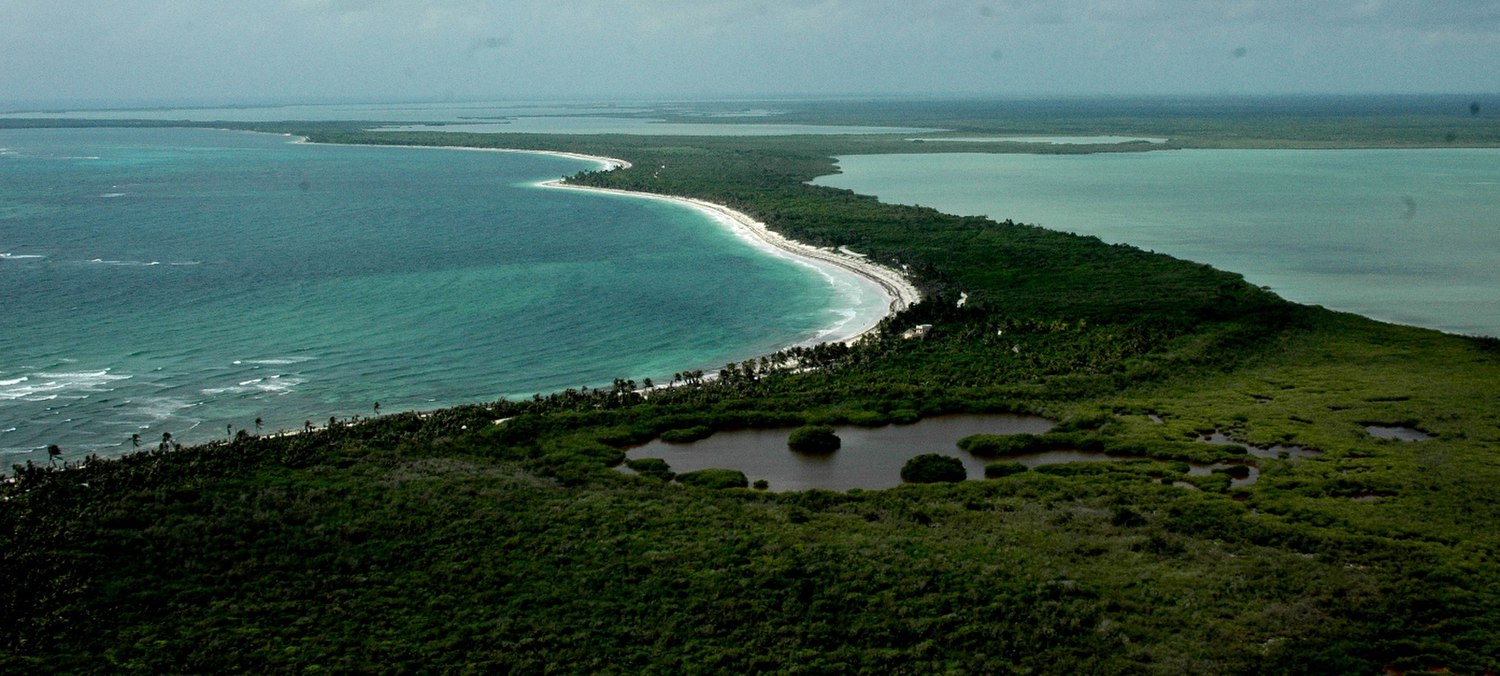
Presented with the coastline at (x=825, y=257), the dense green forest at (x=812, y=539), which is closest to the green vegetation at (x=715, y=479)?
the dense green forest at (x=812, y=539)

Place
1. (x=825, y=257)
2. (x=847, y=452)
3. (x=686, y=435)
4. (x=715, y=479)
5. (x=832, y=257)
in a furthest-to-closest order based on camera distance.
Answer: (x=825, y=257)
(x=832, y=257)
(x=686, y=435)
(x=847, y=452)
(x=715, y=479)

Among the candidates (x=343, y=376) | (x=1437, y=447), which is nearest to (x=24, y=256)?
(x=343, y=376)

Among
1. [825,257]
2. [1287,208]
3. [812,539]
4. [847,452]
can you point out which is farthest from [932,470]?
[1287,208]

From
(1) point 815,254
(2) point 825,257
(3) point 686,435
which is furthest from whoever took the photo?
(1) point 815,254

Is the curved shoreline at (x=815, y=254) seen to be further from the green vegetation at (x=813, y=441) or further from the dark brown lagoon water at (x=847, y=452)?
the green vegetation at (x=813, y=441)

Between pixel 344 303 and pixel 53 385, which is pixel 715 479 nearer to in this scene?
pixel 53 385

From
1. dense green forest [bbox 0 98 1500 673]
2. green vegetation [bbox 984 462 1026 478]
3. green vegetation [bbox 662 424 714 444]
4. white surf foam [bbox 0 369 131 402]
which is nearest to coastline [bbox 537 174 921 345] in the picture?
dense green forest [bbox 0 98 1500 673]
